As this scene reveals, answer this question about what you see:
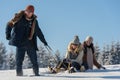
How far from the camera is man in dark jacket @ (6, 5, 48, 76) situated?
13.4 metres

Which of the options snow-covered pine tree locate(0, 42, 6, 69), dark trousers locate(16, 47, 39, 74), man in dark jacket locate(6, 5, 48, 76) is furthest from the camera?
snow-covered pine tree locate(0, 42, 6, 69)

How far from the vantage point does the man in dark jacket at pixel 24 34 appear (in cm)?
1344

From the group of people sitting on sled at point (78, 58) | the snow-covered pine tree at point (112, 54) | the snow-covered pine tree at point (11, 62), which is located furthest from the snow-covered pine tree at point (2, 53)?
the group of people sitting on sled at point (78, 58)

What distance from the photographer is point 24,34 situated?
45.0 ft

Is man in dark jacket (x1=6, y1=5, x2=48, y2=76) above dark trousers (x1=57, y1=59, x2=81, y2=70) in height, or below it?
above

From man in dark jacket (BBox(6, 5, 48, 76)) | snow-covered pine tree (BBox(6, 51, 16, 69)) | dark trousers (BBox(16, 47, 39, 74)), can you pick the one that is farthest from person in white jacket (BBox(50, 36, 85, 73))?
snow-covered pine tree (BBox(6, 51, 16, 69))

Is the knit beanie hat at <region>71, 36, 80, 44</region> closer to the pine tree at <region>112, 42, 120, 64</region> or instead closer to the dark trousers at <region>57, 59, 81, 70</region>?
the dark trousers at <region>57, 59, 81, 70</region>

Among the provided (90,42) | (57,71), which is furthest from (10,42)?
(90,42)

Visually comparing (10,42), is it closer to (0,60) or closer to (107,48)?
(107,48)

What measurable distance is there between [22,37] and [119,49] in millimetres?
57529

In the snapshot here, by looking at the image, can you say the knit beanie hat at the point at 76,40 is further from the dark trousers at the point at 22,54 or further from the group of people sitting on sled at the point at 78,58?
the dark trousers at the point at 22,54

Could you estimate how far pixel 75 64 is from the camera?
1565 cm

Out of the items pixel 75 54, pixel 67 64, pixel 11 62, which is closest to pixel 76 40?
pixel 75 54

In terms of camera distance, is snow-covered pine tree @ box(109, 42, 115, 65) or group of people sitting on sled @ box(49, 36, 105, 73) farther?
snow-covered pine tree @ box(109, 42, 115, 65)
